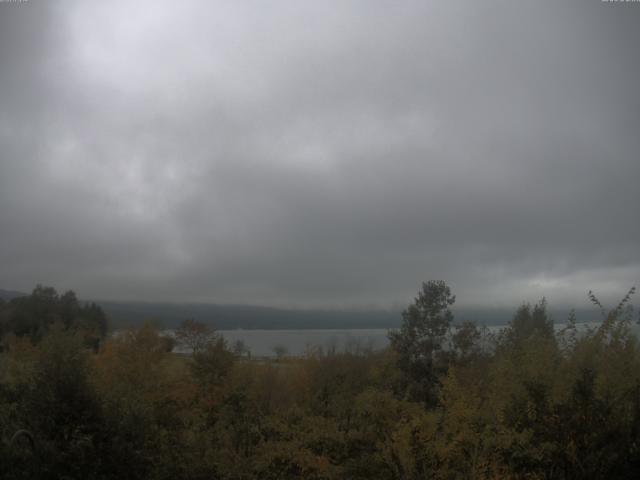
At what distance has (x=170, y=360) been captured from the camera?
→ 141 ft

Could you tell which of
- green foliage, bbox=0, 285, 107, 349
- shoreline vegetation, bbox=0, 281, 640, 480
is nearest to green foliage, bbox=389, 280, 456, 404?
shoreline vegetation, bbox=0, 281, 640, 480

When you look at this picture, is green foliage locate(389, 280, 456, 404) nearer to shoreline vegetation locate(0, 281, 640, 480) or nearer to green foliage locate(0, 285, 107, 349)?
shoreline vegetation locate(0, 281, 640, 480)

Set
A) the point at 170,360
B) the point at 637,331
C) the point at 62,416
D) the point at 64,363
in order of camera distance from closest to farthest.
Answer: the point at 62,416 → the point at 64,363 → the point at 637,331 → the point at 170,360

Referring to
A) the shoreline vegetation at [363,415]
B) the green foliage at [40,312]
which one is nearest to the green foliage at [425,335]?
the shoreline vegetation at [363,415]

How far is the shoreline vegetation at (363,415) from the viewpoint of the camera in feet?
46.5

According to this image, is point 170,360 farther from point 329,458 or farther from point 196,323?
point 329,458

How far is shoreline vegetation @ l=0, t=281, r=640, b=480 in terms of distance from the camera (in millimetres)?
14180

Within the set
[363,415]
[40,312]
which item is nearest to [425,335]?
[363,415]

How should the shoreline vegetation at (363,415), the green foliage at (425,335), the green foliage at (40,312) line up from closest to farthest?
the shoreline vegetation at (363,415) < the green foliage at (425,335) < the green foliage at (40,312)

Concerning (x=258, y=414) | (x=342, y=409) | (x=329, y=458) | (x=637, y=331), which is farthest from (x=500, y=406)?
(x=258, y=414)

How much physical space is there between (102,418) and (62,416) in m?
1.07

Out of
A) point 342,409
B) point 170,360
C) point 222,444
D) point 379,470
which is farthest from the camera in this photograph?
point 170,360

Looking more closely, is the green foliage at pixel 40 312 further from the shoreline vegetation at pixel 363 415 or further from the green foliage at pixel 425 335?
the green foliage at pixel 425 335

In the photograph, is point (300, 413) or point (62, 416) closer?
point (62, 416)
